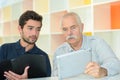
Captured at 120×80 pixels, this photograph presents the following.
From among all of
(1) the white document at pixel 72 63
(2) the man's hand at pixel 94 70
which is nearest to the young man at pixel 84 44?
(2) the man's hand at pixel 94 70

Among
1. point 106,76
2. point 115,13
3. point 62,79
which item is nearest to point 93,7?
point 115,13

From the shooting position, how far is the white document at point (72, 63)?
136 centimetres

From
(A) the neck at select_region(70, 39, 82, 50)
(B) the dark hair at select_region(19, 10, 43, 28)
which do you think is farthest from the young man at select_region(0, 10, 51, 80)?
(A) the neck at select_region(70, 39, 82, 50)

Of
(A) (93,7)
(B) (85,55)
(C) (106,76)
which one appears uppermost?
(A) (93,7)

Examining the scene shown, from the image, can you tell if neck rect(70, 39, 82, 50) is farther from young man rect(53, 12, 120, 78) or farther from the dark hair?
the dark hair

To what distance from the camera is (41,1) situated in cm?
330

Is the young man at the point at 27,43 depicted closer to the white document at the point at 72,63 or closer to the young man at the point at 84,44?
the young man at the point at 84,44

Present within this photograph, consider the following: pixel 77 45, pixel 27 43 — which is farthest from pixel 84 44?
pixel 27 43

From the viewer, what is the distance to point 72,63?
1.40 meters

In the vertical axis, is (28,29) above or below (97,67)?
above

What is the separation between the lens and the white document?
136 centimetres

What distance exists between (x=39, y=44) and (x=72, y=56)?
6.66 feet

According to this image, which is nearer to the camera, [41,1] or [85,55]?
[85,55]

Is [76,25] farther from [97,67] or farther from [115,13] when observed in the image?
[97,67]
